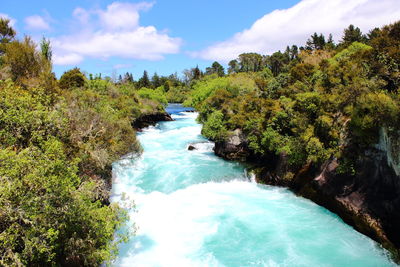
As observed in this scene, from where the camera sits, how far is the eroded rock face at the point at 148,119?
47125 mm

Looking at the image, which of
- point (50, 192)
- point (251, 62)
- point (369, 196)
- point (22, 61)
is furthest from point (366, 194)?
point (251, 62)

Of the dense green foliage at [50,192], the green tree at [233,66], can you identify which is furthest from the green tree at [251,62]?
the dense green foliage at [50,192]

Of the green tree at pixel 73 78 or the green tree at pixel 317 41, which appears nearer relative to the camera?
the green tree at pixel 73 78

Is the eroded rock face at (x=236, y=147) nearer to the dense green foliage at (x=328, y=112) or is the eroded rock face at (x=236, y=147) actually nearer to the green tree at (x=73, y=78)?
the dense green foliage at (x=328, y=112)

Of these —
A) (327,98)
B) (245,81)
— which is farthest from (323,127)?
(245,81)

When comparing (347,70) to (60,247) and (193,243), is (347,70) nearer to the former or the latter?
(193,243)

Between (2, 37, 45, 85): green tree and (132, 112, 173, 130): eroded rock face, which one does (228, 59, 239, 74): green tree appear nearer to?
(132, 112, 173, 130): eroded rock face

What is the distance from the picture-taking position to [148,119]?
52.0 meters

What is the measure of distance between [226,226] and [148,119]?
3935 cm

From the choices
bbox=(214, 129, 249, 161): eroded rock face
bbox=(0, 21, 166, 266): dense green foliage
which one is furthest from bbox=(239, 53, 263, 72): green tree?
bbox=(0, 21, 166, 266): dense green foliage

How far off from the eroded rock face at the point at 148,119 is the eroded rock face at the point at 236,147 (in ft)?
75.3

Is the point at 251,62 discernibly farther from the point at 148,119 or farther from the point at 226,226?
the point at 226,226

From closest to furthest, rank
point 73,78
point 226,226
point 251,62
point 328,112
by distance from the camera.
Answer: point 226,226, point 328,112, point 73,78, point 251,62

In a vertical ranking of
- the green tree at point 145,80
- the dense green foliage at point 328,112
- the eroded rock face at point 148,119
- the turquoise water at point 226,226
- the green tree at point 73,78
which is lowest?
the turquoise water at point 226,226
